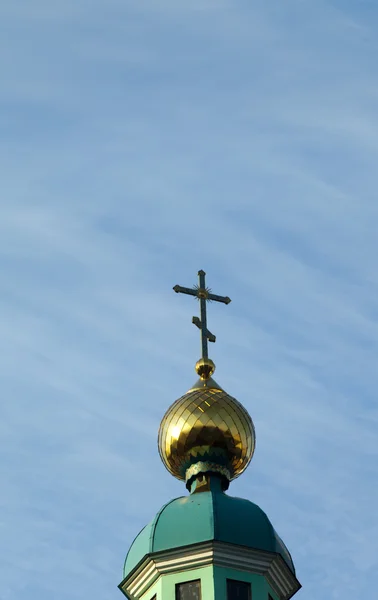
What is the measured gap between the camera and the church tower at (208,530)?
3033 centimetres

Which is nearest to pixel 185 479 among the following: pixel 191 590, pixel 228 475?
pixel 228 475

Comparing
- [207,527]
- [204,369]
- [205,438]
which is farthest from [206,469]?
[204,369]

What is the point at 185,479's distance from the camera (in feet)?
107

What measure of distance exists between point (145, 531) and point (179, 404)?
2623mm

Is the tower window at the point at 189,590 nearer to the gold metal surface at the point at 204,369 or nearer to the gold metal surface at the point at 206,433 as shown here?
the gold metal surface at the point at 206,433

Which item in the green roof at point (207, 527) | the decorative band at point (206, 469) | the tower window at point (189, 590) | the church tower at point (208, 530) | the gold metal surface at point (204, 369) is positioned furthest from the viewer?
the gold metal surface at point (204, 369)

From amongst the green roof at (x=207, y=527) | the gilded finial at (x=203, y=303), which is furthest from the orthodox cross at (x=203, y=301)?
the green roof at (x=207, y=527)

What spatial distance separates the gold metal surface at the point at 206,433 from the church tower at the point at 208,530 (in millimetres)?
16

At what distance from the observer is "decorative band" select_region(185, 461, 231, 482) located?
3231 cm

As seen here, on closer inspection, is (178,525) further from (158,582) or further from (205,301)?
(205,301)

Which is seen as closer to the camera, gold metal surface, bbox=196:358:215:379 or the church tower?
the church tower

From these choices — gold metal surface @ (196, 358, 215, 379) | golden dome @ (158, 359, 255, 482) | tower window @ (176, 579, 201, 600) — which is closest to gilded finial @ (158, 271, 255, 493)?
golden dome @ (158, 359, 255, 482)

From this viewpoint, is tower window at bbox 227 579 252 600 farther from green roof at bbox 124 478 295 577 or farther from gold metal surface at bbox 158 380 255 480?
gold metal surface at bbox 158 380 255 480

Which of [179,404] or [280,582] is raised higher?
[179,404]
